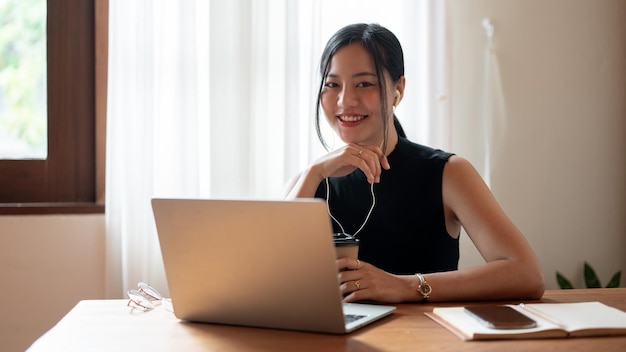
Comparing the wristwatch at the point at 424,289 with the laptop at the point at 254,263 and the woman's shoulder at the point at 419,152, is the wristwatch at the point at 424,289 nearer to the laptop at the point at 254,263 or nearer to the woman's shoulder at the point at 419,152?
the laptop at the point at 254,263

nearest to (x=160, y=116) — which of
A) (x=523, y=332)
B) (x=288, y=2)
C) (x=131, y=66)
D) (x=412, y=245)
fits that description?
(x=131, y=66)

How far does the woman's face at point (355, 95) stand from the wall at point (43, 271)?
1063mm

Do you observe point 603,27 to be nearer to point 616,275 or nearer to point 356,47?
point 616,275

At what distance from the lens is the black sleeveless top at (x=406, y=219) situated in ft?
6.17

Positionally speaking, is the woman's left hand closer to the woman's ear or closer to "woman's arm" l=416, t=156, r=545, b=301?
"woman's arm" l=416, t=156, r=545, b=301

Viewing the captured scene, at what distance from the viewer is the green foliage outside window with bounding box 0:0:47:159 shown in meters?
2.64

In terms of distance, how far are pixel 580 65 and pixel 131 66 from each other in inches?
66.1

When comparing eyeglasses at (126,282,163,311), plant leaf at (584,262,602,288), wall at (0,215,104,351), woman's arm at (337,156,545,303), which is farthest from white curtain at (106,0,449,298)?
eyeglasses at (126,282,163,311)

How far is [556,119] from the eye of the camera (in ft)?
9.41

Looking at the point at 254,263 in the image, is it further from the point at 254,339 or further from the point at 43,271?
the point at 43,271

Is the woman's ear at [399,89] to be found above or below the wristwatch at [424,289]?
above

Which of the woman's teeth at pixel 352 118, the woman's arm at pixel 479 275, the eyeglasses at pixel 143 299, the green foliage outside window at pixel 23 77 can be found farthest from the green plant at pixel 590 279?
the green foliage outside window at pixel 23 77

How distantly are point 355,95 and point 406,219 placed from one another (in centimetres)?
34

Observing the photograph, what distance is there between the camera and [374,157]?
160 centimetres
